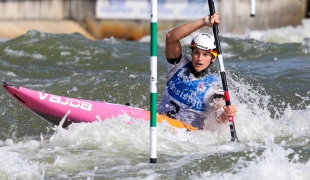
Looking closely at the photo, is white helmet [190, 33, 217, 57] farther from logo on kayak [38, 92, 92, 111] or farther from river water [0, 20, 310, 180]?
logo on kayak [38, 92, 92, 111]

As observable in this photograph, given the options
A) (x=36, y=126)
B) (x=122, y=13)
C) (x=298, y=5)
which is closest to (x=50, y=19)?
(x=122, y=13)

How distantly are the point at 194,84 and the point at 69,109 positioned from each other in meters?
1.29

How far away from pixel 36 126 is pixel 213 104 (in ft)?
8.10

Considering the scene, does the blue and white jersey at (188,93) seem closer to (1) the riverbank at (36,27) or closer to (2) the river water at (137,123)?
(2) the river water at (137,123)

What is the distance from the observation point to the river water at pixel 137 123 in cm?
599

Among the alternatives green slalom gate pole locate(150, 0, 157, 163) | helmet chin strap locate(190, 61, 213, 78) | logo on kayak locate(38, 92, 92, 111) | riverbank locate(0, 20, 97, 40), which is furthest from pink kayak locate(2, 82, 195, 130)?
riverbank locate(0, 20, 97, 40)

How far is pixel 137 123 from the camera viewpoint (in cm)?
755

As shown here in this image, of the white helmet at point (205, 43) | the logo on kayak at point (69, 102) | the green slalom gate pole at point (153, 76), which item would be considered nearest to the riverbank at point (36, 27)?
the logo on kayak at point (69, 102)

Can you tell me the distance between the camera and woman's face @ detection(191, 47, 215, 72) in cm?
755

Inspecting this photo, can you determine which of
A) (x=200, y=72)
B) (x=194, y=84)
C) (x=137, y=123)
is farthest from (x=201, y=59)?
(x=137, y=123)

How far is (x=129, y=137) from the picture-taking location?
23.5 ft

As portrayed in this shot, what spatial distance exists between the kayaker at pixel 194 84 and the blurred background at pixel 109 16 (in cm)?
1183

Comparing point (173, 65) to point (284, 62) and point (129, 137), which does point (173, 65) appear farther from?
point (284, 62)

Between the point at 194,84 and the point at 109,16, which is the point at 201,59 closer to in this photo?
the point at 194,84
